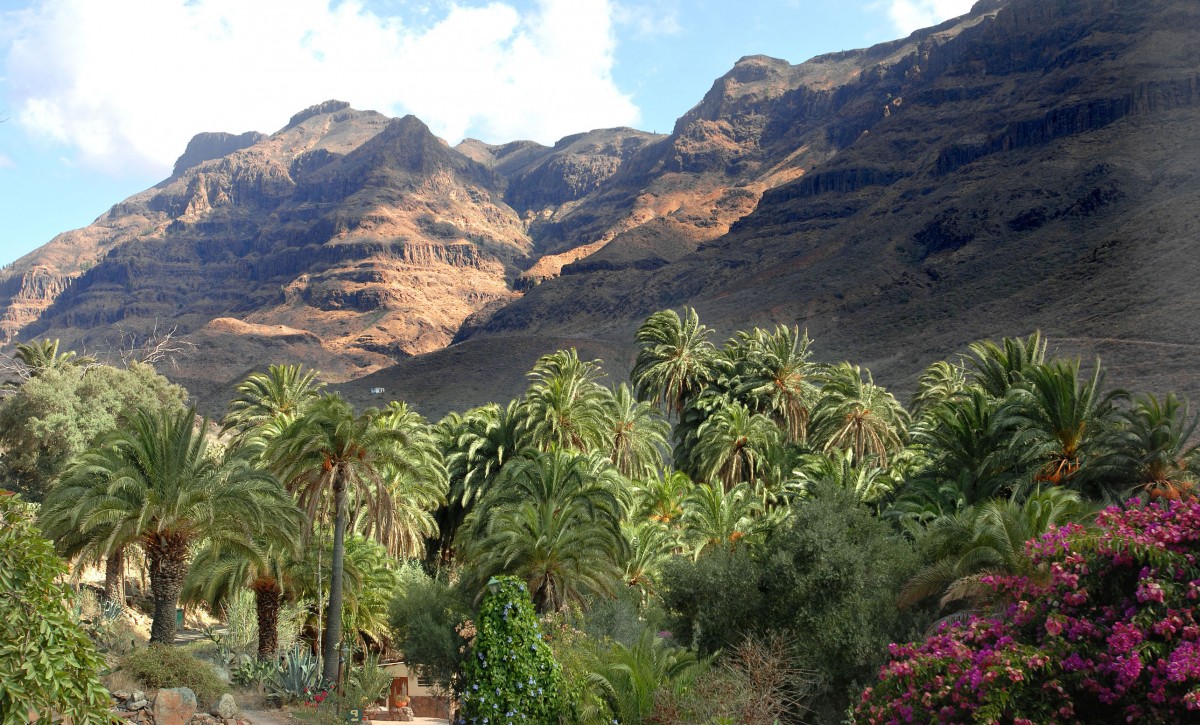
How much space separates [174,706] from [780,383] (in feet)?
98.0

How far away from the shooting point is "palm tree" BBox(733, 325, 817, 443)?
4100cm

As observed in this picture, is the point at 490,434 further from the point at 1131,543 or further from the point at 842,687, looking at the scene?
the point at 1131,543

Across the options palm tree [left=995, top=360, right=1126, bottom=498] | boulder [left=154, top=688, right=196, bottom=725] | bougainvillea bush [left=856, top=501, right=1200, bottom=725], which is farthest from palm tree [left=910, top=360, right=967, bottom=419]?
boulder [left=154, top=688, right=196, bottom=725]

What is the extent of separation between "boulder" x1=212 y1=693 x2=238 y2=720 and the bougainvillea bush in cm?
1041

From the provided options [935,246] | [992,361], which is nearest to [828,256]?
[935,246]

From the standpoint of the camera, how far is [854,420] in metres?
36.9

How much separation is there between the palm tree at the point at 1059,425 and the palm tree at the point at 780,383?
49.8ft

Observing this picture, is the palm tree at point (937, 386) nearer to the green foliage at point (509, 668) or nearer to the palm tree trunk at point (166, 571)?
the green foliage at point (509, 668)

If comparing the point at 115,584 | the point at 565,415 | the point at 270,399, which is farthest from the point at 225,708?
the point at 270,399

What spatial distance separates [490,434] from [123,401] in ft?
61.7

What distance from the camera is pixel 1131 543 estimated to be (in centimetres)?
1084

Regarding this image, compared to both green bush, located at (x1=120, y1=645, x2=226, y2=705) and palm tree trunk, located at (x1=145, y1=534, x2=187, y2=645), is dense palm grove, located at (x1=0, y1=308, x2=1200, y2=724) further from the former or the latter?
green bush, located at (x1=120, y1=645, x2=226, y2=705)

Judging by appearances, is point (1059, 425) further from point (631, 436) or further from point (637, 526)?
point (631, 436)

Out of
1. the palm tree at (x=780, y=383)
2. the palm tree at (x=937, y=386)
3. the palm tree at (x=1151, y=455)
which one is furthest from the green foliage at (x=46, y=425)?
the palm tree at (x=937, y=386)
